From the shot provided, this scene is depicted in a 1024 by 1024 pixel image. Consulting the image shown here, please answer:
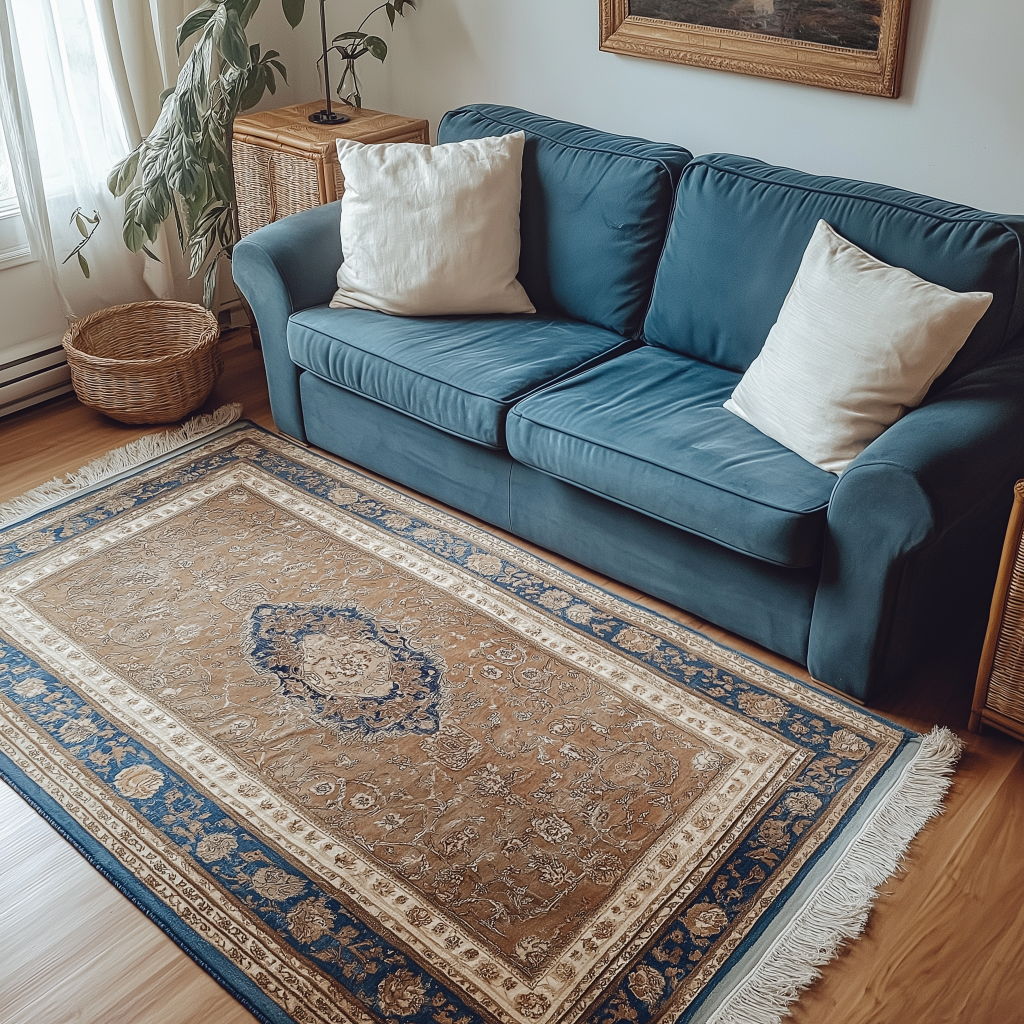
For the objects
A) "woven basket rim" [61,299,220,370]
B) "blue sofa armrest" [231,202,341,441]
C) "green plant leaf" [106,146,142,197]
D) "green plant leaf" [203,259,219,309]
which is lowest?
"woven basket rim" [61,299,220,370]

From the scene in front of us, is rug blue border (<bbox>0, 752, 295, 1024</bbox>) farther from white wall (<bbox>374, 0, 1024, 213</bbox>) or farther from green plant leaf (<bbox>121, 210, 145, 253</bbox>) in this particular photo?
white wall (<bbox>374, 0, 1024, 213</bbox>)

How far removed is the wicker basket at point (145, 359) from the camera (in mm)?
3262

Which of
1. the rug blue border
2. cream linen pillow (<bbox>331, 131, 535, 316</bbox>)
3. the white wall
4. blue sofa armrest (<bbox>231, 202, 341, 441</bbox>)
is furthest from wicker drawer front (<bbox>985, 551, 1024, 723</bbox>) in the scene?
blue sofa armrest (<bbox>231, 202, 341, 441</bbox>)

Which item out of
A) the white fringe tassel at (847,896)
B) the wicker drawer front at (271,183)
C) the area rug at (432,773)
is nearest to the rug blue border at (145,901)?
the area rug at (432,773)

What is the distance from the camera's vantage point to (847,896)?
1.84 metres

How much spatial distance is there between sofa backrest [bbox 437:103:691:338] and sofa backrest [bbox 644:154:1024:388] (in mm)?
74

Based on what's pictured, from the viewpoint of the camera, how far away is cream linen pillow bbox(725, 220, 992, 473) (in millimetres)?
2180

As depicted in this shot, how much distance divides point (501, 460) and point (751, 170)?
0.94m

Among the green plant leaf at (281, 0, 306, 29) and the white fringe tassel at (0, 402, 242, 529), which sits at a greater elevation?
the green plant leaf at (281, 0, 306, 29)

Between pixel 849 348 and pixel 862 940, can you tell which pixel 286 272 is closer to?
pixel 849 348

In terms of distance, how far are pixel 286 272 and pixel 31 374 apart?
1.04 meters

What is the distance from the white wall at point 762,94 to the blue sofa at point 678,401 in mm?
242

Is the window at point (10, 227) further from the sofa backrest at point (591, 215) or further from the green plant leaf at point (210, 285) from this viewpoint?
the sofa backrest at point (591, 215)

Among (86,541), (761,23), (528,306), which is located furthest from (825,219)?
(86,541)
